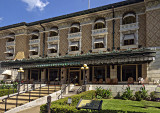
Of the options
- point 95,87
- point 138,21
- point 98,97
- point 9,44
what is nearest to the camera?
point 98,97

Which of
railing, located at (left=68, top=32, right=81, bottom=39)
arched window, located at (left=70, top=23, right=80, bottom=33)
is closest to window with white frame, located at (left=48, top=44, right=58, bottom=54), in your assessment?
railing, located at (left=68, top=32, right=81, bottom=39)

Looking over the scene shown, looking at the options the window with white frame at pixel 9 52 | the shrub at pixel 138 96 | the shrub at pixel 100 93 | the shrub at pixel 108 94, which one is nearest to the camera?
the shrub at pixel 138 96

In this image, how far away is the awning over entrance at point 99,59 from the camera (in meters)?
16.5

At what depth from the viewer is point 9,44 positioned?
29828 millimetres

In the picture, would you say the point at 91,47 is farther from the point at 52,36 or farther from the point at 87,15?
the point at 52,36

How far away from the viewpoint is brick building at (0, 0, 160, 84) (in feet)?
60.1

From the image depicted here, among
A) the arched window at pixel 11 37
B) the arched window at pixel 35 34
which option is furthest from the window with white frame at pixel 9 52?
the arched window at pixel 35 34

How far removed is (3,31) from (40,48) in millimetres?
8984

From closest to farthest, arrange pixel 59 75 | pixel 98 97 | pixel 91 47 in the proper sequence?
pixel 98 97
pixel 91 47
pixel 59 75

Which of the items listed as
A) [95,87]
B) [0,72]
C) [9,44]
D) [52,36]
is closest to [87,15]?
[52,36]

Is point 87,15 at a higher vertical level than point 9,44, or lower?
higher

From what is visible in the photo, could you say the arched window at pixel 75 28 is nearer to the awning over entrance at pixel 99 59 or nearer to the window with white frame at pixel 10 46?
the awning over entrance at pixel 99 59

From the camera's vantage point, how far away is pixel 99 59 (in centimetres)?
1881

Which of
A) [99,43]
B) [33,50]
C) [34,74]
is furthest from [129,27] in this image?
[34,74]
